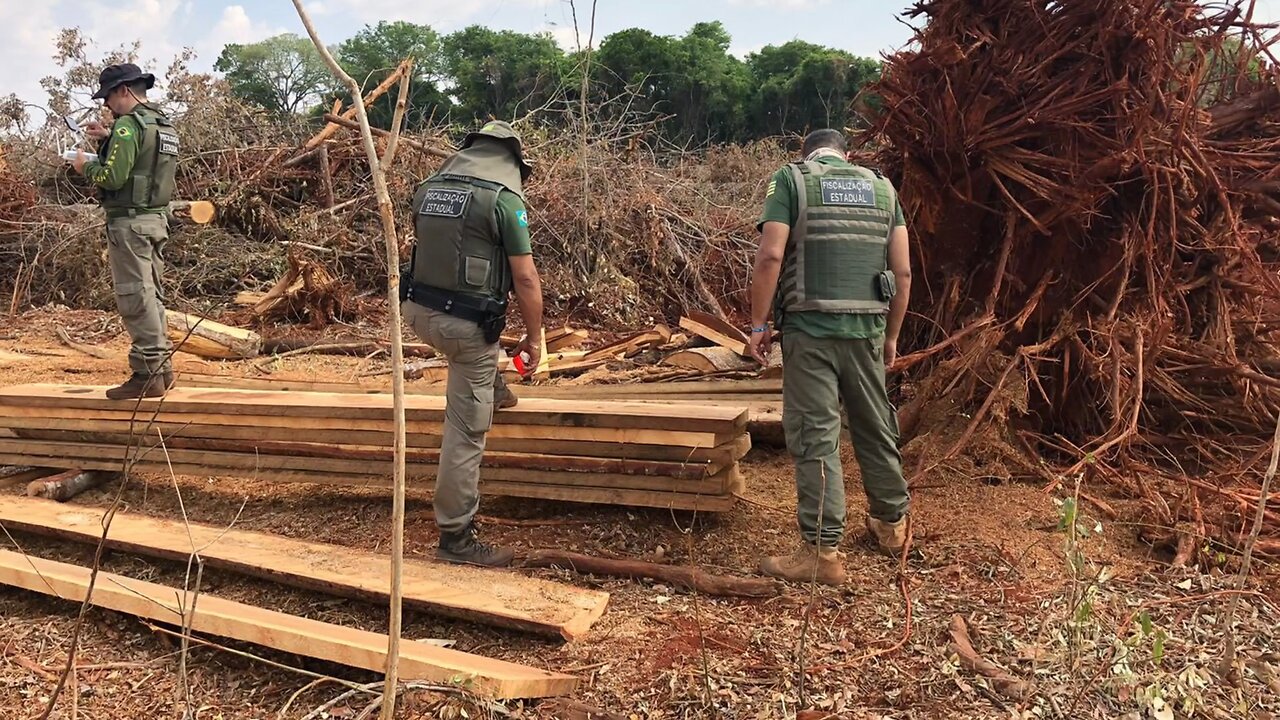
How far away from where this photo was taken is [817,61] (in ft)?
91.7

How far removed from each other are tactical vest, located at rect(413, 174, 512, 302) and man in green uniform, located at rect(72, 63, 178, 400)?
93.0 inches

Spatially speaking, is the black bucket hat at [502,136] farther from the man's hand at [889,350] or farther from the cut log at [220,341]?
the cut log at [220,341]

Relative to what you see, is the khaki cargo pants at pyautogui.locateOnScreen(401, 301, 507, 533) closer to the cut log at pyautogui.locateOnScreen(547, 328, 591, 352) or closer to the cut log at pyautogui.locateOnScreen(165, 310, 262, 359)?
the cut log at pyautogui.locateOnScreen(547, 328, 591, 352)

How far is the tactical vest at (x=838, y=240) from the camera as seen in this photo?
129 inches

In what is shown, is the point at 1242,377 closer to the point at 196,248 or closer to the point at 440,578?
the point at 440,578

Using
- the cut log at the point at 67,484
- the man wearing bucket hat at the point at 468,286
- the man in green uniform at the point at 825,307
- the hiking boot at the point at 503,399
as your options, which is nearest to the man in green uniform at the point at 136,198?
the cut log at the point at 67,484

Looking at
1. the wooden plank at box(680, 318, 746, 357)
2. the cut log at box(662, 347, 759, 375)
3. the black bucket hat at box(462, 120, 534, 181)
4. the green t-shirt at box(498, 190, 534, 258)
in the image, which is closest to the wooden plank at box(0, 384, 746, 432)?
the green t-shirt at box(498, 190, 534, 258)

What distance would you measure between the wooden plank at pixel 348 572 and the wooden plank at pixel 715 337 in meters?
3.59

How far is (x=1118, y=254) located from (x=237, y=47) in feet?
136

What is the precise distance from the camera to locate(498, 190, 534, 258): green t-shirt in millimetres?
3285

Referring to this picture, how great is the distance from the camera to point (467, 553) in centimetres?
349

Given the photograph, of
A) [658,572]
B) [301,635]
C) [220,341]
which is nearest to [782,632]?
[658,572]

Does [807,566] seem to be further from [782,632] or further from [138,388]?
[138,388]

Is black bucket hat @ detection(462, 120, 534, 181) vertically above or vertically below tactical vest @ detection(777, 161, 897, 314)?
above
